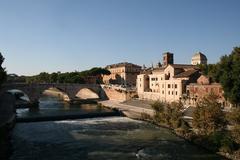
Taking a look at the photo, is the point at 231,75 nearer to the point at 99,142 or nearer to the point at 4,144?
the point at 99,142

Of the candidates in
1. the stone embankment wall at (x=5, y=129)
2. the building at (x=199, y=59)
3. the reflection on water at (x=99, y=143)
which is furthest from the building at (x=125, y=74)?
the reflection on water at (x=99, y=143)

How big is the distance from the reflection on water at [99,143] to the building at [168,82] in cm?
1668

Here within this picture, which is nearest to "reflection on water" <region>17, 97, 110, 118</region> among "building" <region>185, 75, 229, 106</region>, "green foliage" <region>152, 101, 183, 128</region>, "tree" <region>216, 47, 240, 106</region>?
"building" <region>185, 75, 229, 106</region>

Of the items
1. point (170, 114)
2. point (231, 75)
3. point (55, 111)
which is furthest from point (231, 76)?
point (55, 111)

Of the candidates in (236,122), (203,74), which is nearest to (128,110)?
(203,74)

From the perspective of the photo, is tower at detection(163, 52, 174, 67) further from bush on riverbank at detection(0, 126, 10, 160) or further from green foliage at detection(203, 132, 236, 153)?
bush on riverbank at detection(0, 126, 10, 160)

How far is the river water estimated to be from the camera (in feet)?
105

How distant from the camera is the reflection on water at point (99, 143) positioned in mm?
32156

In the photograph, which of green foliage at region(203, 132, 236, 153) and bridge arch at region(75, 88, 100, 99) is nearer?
green foliage at region(203, 132, 236, 153)

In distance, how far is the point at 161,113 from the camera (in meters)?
47.3

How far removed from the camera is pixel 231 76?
154 ft

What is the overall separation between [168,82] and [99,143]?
1317 inches

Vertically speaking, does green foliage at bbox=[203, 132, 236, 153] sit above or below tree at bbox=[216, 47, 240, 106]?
below

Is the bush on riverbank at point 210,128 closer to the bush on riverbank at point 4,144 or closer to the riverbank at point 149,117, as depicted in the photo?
the riverbank at point 149,117
